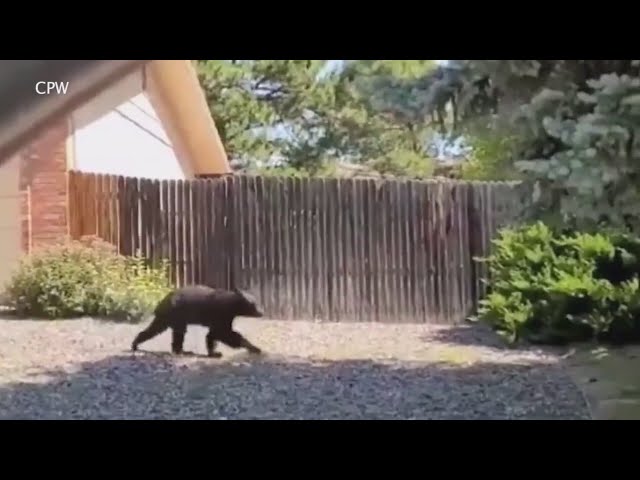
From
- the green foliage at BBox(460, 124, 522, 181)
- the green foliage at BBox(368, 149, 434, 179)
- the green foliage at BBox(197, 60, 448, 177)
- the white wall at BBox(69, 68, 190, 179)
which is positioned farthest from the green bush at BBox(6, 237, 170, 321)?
the green foliage at BBox(460, 124, 522, 181)

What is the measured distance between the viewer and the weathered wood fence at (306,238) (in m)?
2.84

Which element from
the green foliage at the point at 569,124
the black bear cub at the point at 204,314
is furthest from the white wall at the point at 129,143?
the green foliage at the point at 569,124

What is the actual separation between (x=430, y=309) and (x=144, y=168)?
3.09 ft

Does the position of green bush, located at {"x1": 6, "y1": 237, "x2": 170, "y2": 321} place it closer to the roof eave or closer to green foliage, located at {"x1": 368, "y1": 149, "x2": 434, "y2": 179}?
the roof eave

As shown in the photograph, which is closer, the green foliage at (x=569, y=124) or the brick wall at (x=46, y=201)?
the green foliage at (x=569, y=124)

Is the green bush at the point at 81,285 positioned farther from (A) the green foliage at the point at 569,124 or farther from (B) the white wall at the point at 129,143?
(A) the green foliage at the point at 569,124

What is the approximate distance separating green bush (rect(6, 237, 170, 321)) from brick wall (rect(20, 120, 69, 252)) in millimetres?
44

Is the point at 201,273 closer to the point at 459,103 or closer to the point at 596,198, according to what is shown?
the point at 459,103

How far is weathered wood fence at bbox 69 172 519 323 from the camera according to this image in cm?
284

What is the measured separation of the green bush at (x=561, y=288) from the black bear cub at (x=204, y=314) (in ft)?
2.28

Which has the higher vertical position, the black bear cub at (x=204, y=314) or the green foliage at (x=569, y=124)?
the green foliage at (x=569, y=124)
